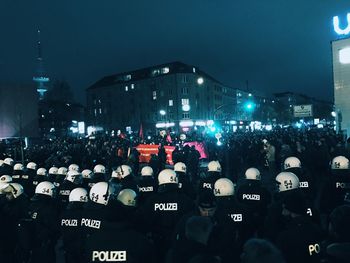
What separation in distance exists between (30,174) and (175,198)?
25.2ft

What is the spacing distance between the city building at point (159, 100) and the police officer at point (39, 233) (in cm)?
6838

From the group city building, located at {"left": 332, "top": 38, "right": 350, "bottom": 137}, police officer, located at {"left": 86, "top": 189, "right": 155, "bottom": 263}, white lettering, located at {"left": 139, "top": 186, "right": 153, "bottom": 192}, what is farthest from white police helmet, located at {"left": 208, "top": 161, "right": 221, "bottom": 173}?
city building, located at {"left": 332, "top": 38, "right": 350, "bottom": 137}

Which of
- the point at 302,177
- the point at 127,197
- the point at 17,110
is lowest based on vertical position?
the point at 302,177

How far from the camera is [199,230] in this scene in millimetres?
3691

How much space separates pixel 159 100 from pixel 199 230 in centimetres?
8456

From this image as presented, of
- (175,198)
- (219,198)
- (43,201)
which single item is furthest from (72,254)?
(219,198)

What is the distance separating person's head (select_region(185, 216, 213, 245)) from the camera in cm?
369

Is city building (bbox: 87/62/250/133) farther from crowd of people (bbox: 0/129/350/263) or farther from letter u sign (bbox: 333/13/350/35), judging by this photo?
crowd of people (bbox: 0/129/350/263)

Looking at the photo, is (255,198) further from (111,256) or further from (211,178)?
(111,256)

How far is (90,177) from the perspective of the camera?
37.6 ft

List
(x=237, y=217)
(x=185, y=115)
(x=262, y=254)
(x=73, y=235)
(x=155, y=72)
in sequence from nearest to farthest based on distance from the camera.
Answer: (x=262, y=254) → (x=237, y=217) → (x=73, y=235) → (x=185, y=115) → (x=155, y=72)

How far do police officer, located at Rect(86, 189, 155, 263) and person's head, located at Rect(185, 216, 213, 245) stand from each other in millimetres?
620

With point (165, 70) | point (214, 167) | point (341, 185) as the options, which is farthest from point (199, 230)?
point (165, 70)

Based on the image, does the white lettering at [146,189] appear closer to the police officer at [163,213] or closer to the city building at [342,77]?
the police officer at [163,213]
